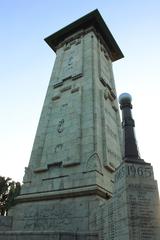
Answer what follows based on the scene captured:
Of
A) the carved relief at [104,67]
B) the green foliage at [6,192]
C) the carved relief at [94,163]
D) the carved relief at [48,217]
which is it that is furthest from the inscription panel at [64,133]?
the green foliage at [6,192]

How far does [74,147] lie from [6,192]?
19740 millimetres

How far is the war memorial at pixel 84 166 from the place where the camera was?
9273mm

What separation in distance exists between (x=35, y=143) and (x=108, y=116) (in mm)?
5786

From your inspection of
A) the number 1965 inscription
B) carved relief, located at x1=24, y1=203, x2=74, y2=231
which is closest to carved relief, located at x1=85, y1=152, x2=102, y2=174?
carved relief, located at x1=24, y1=203, x2=74, y2=231

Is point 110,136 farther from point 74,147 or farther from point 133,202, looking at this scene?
point 133,202

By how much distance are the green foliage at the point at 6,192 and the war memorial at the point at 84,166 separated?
16067 millimetres

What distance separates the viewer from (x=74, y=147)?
1634 cm

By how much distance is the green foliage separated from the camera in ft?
103

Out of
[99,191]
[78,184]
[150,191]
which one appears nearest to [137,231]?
[150,191]

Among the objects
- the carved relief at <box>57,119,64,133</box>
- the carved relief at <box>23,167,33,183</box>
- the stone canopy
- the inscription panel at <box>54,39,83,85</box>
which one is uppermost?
the stone canopy

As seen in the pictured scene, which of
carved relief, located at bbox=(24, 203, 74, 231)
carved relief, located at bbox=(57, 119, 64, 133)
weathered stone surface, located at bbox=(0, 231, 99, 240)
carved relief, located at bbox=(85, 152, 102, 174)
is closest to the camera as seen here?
weathered stone surface, located at bbox=(0, 231, 99, 240)

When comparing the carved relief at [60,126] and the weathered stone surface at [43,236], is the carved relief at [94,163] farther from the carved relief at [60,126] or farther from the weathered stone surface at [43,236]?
the weathered stone surface at [43,236]

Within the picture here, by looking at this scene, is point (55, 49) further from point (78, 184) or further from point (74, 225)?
point (74, 225)

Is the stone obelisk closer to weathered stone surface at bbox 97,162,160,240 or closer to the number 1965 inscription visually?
weathered stone surface at bbox 97,162,160,240
